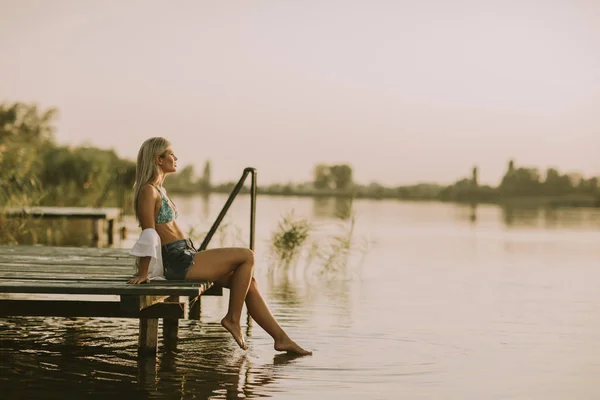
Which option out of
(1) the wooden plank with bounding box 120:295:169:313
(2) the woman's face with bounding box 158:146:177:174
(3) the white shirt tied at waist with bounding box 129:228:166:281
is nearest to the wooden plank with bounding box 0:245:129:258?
(2) the woman's face with bounding box 158:146:177:174

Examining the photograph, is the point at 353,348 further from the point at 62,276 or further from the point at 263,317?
the point at 62,276

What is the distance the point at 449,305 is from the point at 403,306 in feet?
2.14

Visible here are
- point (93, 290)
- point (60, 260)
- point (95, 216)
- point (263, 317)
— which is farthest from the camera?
point (95, 216)

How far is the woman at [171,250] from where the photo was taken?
6883mm

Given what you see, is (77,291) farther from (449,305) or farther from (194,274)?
(449,305)

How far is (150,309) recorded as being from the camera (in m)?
7.00

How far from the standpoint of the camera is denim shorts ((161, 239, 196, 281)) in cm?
703

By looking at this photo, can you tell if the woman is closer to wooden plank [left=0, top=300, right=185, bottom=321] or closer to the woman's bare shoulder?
the woman's bare shoulder

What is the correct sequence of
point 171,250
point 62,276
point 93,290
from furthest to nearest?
point 62,276
point 171,250
point 93,290

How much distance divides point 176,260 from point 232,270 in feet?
1.58

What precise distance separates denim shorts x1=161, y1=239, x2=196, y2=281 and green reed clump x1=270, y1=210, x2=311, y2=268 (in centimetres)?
696

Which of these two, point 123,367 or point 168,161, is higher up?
point 168,161

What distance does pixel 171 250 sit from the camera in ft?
23.1

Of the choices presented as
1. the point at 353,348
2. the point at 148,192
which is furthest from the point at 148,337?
the point at 353,348
